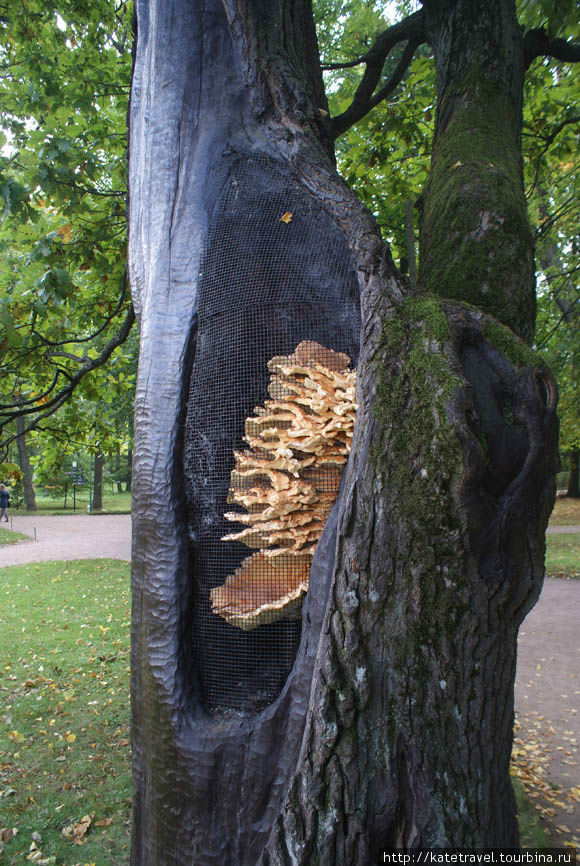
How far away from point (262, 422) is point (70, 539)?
715 inches

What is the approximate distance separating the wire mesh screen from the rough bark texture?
0.83 m

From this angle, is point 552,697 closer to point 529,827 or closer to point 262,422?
point 529,827

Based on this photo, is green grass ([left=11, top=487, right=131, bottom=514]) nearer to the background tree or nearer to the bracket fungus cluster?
the background tree

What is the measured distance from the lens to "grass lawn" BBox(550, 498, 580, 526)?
21698mm

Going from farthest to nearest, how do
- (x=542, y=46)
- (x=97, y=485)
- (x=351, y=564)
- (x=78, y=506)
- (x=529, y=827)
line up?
(x=78, y=506)
(x=97, y=485)
(x=529, y=827)
(x=542, y=46)
(x=351, y=564)

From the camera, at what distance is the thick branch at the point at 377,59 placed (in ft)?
13.3

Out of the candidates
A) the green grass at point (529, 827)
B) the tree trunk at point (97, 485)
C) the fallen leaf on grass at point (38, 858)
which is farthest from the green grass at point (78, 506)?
the green grass at point (529, 827)

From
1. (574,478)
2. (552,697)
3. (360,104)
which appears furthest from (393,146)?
(574,478)

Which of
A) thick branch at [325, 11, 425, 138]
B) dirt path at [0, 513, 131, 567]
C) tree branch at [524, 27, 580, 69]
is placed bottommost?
dirt path at [0, 513, 131, 567]

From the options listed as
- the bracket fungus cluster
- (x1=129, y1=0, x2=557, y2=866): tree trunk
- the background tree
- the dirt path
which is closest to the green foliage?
the background tree

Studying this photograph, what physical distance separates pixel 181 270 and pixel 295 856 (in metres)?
1.87

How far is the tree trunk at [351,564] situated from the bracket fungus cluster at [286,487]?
0.37ft

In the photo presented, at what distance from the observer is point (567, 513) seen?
23.0 meters

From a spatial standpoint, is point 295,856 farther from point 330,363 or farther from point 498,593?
point 330,363
